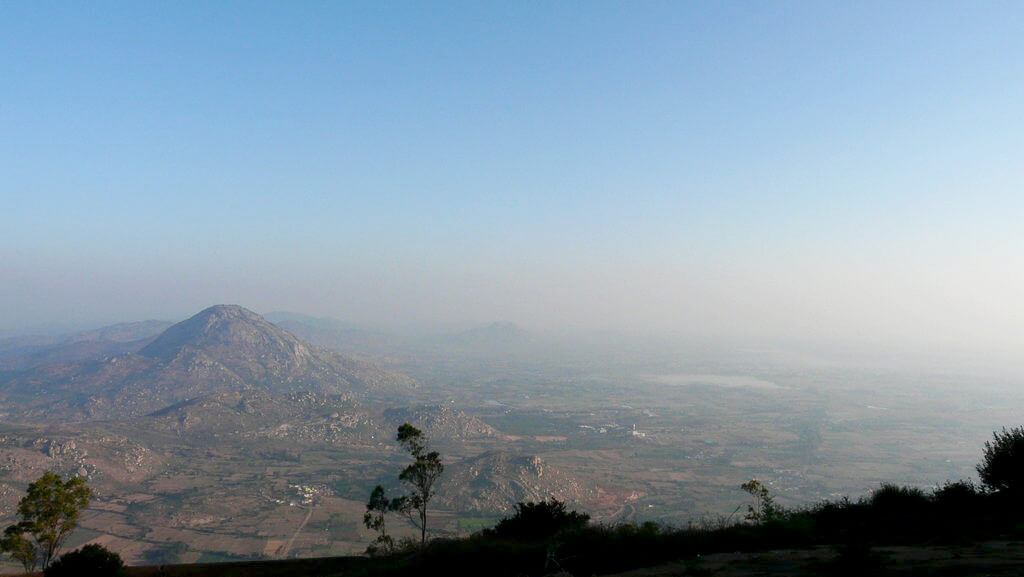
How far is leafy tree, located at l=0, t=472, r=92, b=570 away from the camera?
1041 inches

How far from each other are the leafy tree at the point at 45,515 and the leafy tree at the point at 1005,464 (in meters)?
42.3

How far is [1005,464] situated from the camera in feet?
65.6

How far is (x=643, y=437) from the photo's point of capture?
589 ft

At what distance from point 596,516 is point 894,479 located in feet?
245

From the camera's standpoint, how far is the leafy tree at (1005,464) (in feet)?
63.9

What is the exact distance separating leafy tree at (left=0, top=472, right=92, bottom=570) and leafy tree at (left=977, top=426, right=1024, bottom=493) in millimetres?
42284

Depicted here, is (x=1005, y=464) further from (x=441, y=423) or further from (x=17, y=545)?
(x=441, y=423)

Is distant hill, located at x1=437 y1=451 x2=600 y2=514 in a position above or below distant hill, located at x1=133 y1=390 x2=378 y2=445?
below

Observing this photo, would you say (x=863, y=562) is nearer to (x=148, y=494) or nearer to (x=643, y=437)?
(x=148, y=494)

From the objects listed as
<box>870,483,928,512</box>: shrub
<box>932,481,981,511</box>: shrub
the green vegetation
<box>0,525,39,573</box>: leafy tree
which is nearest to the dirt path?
<box>0,525,39,573</box>: leafy tree

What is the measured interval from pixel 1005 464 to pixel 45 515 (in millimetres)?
44683

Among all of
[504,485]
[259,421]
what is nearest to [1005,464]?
[504,485]

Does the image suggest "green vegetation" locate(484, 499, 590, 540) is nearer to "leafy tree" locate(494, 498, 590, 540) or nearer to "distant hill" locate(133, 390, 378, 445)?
"leafy tree" locate(494, 498, 590, 540)

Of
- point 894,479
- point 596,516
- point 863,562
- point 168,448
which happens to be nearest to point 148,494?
point 168,448
